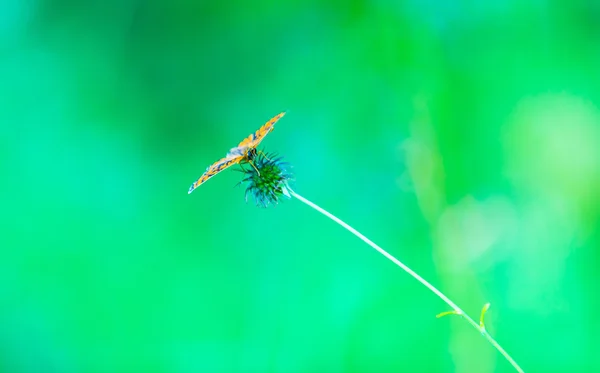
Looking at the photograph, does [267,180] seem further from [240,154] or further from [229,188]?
[229,188]

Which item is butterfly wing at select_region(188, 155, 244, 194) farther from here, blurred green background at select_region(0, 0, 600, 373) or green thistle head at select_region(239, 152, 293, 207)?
blurred green background at select_region(0, 0, 600, 373)

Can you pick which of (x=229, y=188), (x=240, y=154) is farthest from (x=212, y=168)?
(x=229, y=188)

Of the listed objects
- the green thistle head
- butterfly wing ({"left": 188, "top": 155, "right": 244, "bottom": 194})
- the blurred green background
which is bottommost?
butterfly wing ({"left": 188, "top": 155, "right": 244, "bottom": 194})

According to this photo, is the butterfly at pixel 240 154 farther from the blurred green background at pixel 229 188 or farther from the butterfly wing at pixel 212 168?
the blurred green background at pixel 229 188

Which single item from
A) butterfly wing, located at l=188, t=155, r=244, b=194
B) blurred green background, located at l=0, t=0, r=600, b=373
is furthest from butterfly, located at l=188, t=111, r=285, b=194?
blurred green background, located at l=0, t=0, r=600, b=373

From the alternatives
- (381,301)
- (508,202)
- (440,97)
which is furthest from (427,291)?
(440,97)

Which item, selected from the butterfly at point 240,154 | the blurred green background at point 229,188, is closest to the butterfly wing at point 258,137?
the butterfly at point 240,154
